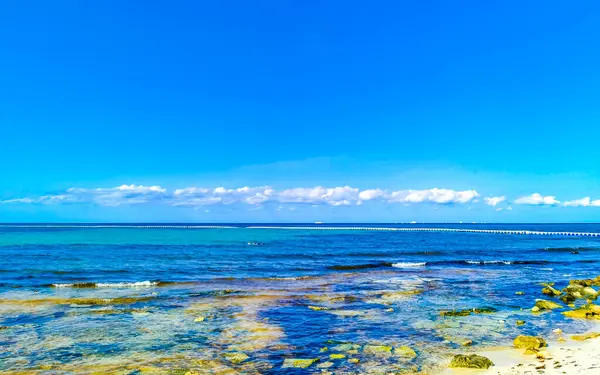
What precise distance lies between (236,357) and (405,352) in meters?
6.74

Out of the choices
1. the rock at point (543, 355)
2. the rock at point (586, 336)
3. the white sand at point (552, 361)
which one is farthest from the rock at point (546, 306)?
the rock at point (543, 355)

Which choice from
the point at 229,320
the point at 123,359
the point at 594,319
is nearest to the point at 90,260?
the point at 229,320

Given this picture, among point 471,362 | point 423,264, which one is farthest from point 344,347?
point 423,264

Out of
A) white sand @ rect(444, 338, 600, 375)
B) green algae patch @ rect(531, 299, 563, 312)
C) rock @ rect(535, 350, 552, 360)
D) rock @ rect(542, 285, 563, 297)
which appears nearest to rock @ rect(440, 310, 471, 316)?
green algae patch @ rect(531, 299, 563, 312)

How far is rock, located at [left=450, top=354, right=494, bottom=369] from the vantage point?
1440 cm

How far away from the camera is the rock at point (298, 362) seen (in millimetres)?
15033

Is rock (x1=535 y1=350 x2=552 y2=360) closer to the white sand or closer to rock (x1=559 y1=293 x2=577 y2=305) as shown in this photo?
the white sand

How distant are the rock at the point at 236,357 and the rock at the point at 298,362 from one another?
165 centimetres

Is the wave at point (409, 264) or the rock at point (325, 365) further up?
the rock at point (325, 365)

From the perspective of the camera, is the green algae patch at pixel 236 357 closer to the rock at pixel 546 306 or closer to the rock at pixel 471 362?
the rock at pixel 471 362

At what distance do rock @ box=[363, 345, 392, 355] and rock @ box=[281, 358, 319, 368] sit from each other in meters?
2.35

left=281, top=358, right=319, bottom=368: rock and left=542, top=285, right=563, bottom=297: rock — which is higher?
left=542, top=285, right=563, bottom=297: rock

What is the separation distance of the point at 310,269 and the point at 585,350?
32291 mm

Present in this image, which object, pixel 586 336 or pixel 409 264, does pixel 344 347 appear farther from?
pixel 409 264
